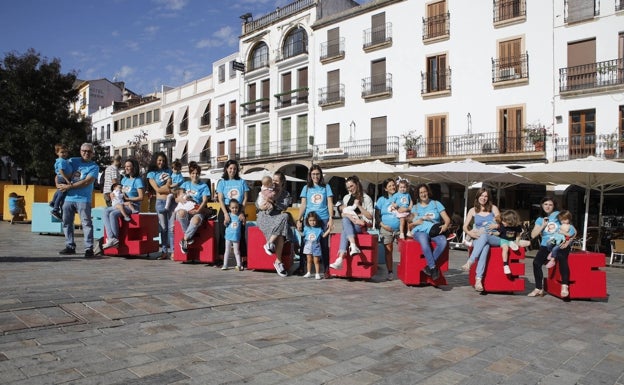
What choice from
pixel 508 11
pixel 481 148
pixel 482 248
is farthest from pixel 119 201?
pixel 508 11

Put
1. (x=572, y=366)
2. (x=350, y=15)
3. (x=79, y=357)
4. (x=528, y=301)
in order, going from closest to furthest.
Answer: (x=79, y=357) < (x=572, y=366) < (x=528, y=301) < (x=350, y=15)

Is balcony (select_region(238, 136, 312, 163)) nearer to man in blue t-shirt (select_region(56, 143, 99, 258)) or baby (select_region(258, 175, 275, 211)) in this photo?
man in blue t-shirt (select_region(56, 143, 99, 258))

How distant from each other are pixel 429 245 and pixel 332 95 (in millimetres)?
24632

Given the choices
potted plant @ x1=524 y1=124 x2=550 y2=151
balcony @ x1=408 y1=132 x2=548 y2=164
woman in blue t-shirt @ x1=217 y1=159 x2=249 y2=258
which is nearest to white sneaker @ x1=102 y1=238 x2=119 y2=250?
woman in blue t-shirt @ x1=217 y1=159 x2=249 y2=258

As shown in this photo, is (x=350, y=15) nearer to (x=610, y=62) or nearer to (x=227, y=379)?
(x=610, y=62)

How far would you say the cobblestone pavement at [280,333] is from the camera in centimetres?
323

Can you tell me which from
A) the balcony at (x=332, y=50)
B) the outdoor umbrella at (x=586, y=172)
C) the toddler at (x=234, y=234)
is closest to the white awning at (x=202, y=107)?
the balcony at (x=332, y=50)

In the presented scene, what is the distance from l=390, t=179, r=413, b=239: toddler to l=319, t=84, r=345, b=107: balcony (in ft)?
74.4

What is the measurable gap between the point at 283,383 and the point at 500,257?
191 inches

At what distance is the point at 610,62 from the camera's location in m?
20.3

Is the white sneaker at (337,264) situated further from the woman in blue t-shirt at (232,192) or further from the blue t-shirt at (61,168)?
the blue t-shirt at (61,168)

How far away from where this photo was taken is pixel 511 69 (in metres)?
23.2

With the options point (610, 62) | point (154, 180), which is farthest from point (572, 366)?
point (610, 62)

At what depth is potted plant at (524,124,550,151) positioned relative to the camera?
71.4 ft
